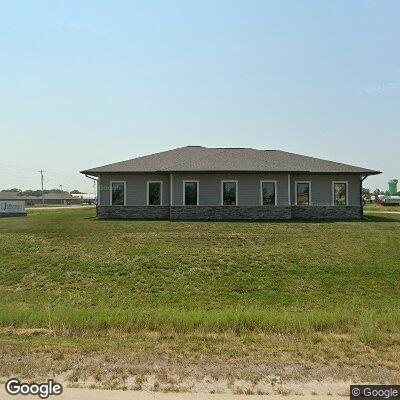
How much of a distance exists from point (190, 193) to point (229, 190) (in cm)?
243

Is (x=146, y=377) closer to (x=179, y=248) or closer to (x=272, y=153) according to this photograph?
(x=179, y=248)

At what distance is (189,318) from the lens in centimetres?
773

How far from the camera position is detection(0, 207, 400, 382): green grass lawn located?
23.2ft

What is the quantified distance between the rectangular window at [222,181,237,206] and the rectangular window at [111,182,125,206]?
6429mm

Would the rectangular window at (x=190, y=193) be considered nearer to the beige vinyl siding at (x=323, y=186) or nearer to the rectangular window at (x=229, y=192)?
the rectangular window at (x=229, y=192)

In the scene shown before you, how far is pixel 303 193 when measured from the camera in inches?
984

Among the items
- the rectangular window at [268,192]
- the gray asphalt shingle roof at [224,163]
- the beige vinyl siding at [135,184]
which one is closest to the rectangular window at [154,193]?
the beige vinyl siding at [135,184]

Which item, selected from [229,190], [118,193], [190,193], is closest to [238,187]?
[229,190]

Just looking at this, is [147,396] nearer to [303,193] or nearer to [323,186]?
[303,193]

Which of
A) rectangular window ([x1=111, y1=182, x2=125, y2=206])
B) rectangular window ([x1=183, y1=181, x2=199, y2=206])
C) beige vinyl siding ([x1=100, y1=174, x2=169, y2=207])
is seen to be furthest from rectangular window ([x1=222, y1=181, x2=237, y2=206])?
rectangular window ([x1=111, y1=182, x2=125, y2=206])

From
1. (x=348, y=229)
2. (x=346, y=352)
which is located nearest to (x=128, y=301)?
(x=346, y=352)

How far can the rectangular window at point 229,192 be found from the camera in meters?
24.1

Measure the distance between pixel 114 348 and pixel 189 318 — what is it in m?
2.36

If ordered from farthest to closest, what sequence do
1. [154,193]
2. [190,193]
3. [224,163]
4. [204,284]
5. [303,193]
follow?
[224,163]
[303,193]
[154,193]
[190,193]
[204,284]
